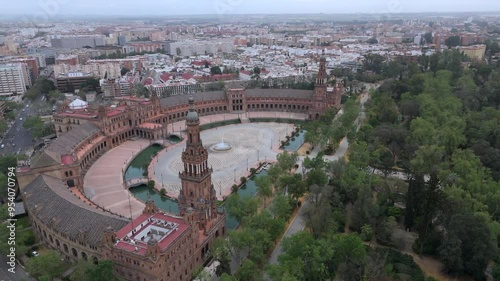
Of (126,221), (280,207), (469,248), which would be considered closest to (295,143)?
(280,207)

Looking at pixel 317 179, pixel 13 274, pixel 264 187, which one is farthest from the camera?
pixel 317 179

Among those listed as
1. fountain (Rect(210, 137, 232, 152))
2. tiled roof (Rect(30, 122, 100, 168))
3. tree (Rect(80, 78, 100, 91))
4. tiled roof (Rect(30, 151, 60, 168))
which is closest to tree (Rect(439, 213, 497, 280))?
fountain (Rect(210, 137, 232, 152))

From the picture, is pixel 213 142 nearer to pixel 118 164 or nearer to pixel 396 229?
pixel 118 164

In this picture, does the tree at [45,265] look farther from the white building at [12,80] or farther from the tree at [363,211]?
the white building at [12,80]

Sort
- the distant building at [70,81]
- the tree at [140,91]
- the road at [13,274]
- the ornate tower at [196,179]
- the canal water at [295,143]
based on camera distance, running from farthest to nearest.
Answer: the distant building at [70,81] → the tree at [140,91] → the canal water at [295,143] → the ornate tower at [196,179] → the road at [13,274]

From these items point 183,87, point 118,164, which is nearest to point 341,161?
point 118,164

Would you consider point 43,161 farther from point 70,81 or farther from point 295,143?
point 70,81

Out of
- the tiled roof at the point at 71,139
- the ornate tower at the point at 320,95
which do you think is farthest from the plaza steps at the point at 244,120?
the tiled roof at the point at 71,139
